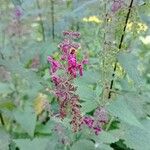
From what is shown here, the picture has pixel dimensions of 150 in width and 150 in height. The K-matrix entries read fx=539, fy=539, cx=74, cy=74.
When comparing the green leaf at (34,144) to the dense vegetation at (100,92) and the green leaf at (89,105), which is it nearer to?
the dense vegetation at (100,92)

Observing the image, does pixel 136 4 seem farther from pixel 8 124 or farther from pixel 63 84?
pixel 8 124

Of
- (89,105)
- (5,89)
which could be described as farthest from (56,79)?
(5,89)

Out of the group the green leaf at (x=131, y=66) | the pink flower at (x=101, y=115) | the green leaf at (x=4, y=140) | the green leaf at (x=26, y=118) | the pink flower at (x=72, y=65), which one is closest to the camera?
the pink flower at (x=72, y=65)

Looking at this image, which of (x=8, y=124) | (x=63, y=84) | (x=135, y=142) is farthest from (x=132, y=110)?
(x=8, y=124)

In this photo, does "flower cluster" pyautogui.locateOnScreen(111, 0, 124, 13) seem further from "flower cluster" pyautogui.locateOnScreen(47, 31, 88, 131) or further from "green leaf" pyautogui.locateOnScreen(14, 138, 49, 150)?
"green leaf" pyautogui.locateOnScreen(14, 138, 49, 150)

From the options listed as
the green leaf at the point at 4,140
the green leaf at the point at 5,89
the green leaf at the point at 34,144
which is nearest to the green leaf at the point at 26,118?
the green leaf at the point at 5,89
